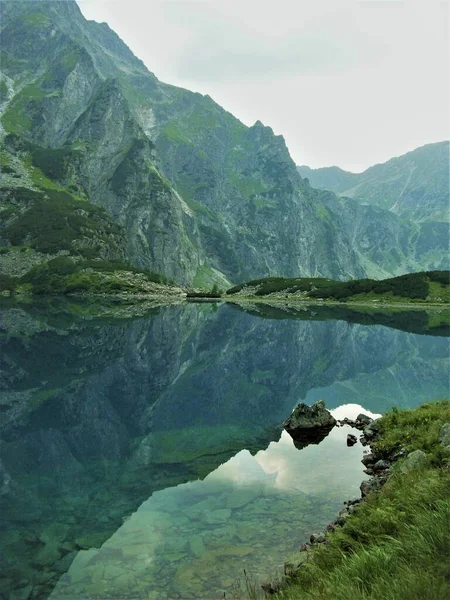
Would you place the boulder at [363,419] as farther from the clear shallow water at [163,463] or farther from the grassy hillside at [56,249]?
the grassy hillside at [56,249]

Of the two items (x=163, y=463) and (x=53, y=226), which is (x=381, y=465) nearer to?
(x=163, y=463)

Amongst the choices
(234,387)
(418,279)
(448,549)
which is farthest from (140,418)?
(418,279)

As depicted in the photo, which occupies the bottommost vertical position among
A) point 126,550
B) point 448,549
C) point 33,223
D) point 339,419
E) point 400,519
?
point 339,419

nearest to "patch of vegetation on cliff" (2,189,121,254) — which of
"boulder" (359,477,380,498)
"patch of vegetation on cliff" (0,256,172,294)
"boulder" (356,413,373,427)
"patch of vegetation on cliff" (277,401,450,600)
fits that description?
"patch of vegetation on cliff" (0,256,172,294)

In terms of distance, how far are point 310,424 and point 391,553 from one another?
57.0 ft

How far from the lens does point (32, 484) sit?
15641 mm

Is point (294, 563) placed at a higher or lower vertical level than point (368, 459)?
higher

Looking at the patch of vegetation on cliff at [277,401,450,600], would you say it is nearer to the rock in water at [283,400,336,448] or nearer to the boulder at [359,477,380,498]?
the boulder at [359,477,380,498]

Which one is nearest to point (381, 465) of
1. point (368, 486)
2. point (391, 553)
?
point (368, 486)

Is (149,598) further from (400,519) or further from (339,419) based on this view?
(339,419)

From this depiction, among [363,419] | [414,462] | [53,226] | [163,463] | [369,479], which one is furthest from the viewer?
[53,226]

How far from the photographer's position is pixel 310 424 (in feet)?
77.7

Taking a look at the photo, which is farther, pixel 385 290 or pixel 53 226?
pixel 53 226

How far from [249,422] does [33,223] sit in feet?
555
